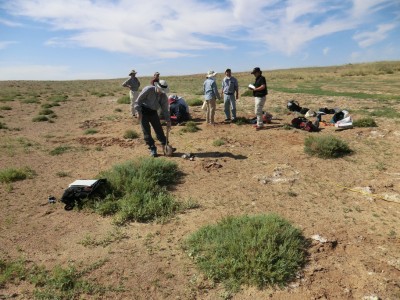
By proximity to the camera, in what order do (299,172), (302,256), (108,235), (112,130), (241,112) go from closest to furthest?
(302,256) → (108,235) → (299,172) → (112,130) → (241,112)

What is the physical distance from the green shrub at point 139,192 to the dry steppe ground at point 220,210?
0.21 meters

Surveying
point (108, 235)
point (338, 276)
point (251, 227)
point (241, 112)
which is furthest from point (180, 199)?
point (241, 112)

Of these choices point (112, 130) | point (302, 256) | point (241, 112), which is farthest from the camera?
point (241, 112)

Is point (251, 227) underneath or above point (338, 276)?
above

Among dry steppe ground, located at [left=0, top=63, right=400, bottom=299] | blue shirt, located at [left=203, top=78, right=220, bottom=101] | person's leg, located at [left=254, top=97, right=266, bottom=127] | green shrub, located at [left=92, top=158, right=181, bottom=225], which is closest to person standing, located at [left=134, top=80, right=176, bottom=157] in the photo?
dry steppe ground, located at [left=0, top=63, right=400, bottom=299]

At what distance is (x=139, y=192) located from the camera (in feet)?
18.6

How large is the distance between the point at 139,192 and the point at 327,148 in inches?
179

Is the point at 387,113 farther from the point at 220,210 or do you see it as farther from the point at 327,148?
the point at 220,210

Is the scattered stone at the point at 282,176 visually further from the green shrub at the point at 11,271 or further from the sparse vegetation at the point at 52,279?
the green shrub at the point at 11,271

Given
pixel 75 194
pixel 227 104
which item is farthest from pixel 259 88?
pixel 75 194

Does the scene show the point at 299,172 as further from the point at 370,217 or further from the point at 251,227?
the point at 251,227

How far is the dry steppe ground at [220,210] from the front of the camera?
3670 mm

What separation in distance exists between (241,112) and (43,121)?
8.46 metres

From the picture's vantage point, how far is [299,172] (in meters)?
6.89
